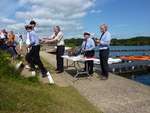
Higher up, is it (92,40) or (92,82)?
(92,40)

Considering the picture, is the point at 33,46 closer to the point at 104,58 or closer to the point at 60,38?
→ the point at 60,38

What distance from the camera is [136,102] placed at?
8734mm

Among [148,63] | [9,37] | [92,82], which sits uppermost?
[9,37]

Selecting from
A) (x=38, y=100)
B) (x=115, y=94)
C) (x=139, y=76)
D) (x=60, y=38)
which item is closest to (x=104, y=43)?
(x=60, y=38)

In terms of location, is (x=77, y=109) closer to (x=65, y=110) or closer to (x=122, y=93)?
(x=65, y=110)

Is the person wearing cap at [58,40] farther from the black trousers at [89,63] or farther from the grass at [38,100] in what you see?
the grass at [38,100]

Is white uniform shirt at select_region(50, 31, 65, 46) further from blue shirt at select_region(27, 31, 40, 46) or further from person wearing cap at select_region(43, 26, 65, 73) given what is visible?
blue shirt at select_region(27, 31, 40, 46)

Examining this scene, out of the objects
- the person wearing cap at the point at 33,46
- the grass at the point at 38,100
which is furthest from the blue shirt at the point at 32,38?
the grass at the point at 38,100

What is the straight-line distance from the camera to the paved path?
26.9 feet

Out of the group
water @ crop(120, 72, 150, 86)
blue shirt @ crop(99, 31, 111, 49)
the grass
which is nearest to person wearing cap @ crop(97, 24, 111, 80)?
blue shirt @ crop(99, 31, 111, 49)

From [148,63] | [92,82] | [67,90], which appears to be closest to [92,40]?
[92,82]

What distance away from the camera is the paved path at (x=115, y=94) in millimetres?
8211

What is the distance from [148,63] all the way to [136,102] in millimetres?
24372

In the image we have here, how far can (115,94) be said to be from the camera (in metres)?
9.73
